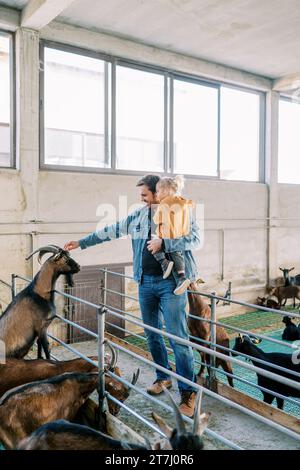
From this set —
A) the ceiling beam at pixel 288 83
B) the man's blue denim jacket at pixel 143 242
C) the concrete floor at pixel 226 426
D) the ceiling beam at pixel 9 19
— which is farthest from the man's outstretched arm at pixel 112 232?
the ceiling beam at pixel 288 83

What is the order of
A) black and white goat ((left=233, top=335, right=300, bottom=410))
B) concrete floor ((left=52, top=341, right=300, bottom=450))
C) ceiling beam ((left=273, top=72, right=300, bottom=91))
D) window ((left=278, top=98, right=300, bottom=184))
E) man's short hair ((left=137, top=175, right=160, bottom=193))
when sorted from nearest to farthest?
concrete floor ((left=52, top=341, right=300, bottom=450)) → man's short hair ((left=137, top=175, right=160, bottom=193)) → black and white goat ((left=233, top=335, right=300, bottom=410)) → ceiling beam ((left=273, top=72, right=300, bottom=91)) → window ((left=278, top=98, right=300, bottom=184))

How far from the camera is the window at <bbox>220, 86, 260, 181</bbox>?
7.81 meters

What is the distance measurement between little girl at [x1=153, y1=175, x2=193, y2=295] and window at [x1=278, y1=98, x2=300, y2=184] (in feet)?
20.2

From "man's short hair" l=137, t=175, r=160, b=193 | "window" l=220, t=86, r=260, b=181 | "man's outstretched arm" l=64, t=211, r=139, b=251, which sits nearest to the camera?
"man's short hair" l=137, t=175, r=160, b=193

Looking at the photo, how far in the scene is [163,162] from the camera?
271 inches

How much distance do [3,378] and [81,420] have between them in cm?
61

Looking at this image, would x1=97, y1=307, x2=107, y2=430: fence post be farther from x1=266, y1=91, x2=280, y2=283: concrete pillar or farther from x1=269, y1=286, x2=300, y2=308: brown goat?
x1=266, y1=91, x2=280, y2=283: concrete pillar

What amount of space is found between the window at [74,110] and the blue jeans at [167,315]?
121 inches

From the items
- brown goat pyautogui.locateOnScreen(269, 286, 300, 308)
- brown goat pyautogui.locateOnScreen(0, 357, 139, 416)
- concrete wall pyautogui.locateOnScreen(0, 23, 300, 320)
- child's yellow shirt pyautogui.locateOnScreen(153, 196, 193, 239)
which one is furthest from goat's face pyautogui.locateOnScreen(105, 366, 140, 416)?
brown goat pyautogui.locateOnScreen(269, 286, 300, 308)

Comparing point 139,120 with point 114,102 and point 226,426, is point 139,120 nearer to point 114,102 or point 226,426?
point 114,102

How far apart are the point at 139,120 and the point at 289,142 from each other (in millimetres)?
3848

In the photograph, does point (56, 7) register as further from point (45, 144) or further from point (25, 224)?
point (25, 224)

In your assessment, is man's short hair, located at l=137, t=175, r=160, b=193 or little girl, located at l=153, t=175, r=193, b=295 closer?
little girl, located at l=153, t=175, r=193, b=295
